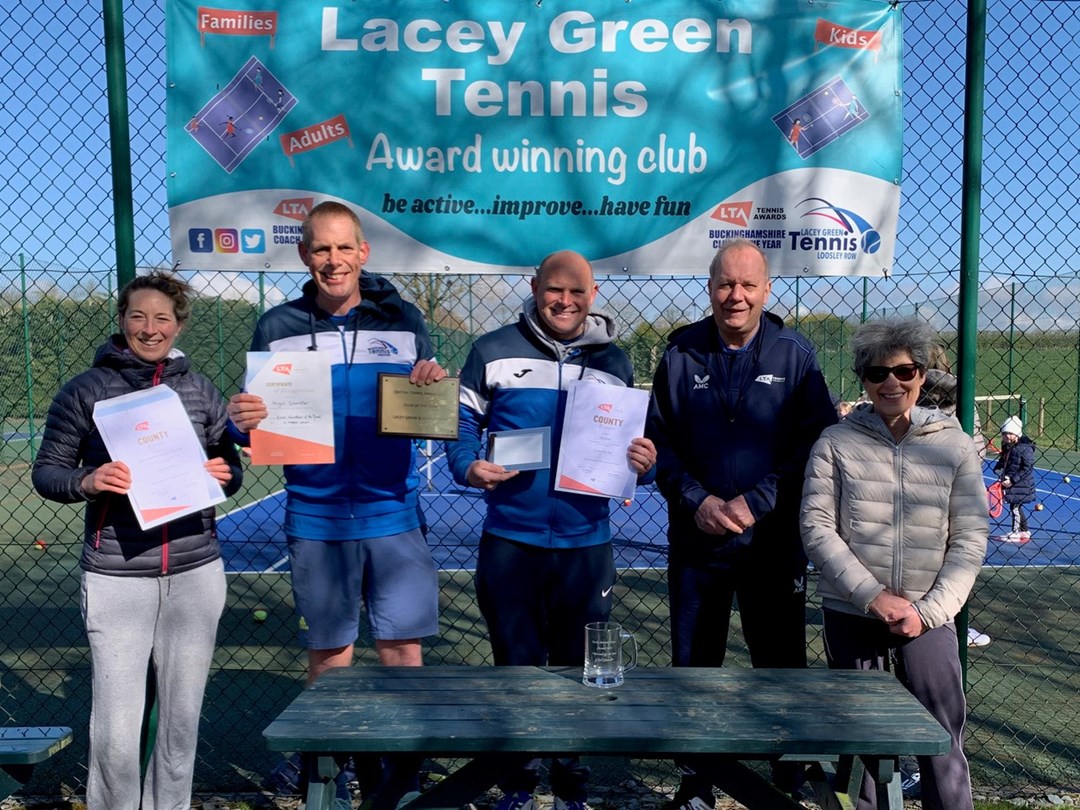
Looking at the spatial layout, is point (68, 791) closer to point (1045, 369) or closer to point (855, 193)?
point (855, 193)

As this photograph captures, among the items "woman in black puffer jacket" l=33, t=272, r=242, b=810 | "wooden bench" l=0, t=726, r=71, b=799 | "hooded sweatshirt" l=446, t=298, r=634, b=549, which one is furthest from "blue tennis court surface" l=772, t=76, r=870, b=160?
"wooden bench" l=0, t=726, r=71, b=799

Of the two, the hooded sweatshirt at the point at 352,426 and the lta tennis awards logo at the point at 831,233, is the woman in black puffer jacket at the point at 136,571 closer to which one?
the hooded sweatshirt at the point at 352,426

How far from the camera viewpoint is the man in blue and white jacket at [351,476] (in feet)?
10.7

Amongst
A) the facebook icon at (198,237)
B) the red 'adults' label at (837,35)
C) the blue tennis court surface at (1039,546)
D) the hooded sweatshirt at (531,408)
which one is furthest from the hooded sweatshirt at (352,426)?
the blue tennis court surface at (1039,546)

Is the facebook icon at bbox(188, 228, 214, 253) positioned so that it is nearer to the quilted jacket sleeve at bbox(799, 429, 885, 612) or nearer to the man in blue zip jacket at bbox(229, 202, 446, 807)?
the man in blue zip jacket at bbox(229, 202, 446, 807)

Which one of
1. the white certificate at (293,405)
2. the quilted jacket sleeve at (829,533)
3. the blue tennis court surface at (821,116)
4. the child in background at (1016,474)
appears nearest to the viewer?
the quilted jacket sleeve at (829,533)

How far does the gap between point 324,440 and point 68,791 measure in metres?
1.97

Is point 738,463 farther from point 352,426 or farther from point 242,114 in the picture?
point 242,114

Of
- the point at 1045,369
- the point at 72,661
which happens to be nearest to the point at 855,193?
the point at 72,661

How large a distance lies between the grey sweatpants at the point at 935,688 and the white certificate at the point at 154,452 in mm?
2142

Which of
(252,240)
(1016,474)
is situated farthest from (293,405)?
(1016,474)

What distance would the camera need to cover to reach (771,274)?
13.3 ft

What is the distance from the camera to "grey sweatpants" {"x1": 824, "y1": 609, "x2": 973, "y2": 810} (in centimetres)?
298

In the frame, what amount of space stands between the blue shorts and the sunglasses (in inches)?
63.8
